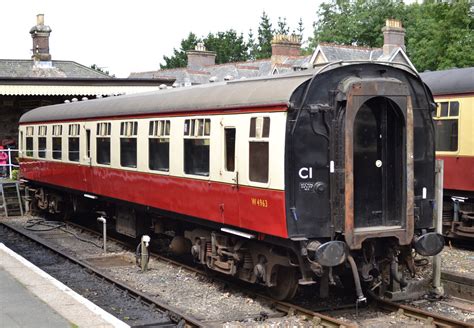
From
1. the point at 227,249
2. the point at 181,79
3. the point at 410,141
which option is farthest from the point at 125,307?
the point at 181,79

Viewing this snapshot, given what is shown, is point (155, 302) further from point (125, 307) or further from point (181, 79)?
point (181, 79)

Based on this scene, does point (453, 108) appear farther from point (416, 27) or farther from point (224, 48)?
point (224, 48)

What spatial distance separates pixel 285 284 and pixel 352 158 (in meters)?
2.17

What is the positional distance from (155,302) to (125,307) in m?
0.51

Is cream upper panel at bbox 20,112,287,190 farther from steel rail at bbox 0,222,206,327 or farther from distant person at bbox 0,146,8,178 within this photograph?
distant person at bbox 0,146,8,178

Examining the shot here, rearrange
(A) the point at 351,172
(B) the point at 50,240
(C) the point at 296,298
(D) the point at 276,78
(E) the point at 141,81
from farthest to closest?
(E) the point at 141,81 < (B) the point at 50,240 < (C) the point at 296,298 < (D) the point at 276,78 < (A) the point at 351,172

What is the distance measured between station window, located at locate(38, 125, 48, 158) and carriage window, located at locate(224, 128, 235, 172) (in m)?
10.4

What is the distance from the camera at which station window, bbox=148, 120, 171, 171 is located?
1169cm

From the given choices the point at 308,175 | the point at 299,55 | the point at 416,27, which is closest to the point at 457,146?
the point at 308,175

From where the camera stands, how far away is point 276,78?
30.6ft

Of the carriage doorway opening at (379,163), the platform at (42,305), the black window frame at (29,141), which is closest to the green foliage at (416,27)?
the black window frame at (29,141)

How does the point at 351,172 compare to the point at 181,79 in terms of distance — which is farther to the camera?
the point at 181,79

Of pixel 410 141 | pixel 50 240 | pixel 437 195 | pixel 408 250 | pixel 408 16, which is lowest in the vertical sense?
pixel 50 240

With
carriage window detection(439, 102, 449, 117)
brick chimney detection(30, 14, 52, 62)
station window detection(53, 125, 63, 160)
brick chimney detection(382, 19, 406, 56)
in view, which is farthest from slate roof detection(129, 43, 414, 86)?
carriage window detection(439, 102, 449, 117)
